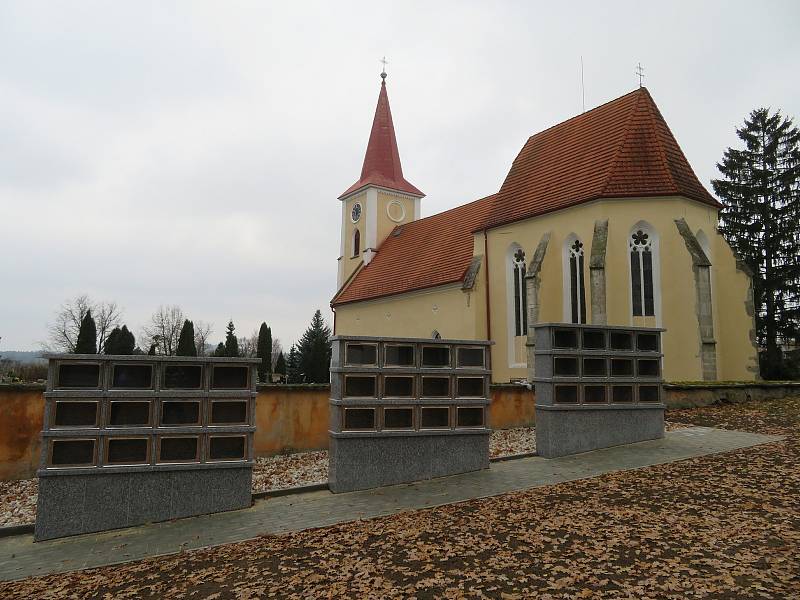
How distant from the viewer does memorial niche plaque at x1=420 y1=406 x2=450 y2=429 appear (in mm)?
8164

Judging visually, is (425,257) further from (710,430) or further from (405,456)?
(405,456)

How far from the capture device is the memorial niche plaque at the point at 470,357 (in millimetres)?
8602

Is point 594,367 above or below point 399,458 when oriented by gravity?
above

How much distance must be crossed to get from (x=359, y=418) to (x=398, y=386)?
753 millimetres

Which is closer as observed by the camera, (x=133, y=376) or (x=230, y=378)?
(x=133, y=376)

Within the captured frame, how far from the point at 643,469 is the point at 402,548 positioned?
4370mm

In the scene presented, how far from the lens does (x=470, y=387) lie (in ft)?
28.2

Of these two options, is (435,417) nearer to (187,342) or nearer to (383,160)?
(383,160)

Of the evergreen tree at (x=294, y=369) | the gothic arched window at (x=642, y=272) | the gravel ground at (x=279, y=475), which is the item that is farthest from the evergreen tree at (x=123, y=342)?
the gothic arched window at (x=642, y=272)

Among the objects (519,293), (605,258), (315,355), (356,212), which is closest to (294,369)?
(315,355)

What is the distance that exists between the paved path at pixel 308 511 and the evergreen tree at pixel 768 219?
20.1 metres

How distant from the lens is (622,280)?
1736 cm

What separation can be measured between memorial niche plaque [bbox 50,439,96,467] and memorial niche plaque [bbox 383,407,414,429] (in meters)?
3.69

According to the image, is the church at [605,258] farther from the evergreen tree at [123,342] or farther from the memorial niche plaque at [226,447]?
the evergreen tree at [123,342]
